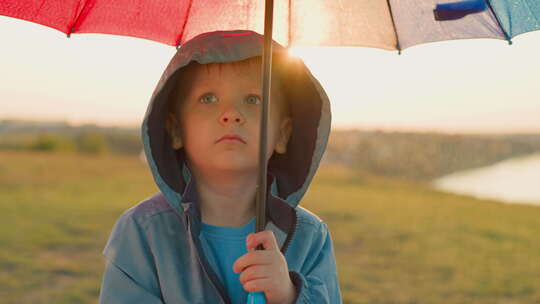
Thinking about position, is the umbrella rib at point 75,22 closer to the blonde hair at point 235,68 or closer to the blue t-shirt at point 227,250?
the blonde hair at point 235,68

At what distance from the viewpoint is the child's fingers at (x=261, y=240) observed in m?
1.57

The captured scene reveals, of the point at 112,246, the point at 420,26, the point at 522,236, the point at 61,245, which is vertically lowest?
the point at 522,236

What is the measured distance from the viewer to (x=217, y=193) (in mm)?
1837

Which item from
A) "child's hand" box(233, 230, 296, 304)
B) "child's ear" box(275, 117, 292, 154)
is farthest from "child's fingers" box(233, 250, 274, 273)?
"child's ear" box(275, 117, 292, 154)

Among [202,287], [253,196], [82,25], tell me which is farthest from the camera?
[82,25]

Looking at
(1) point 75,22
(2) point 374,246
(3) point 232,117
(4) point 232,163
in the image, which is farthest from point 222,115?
(2) point 374,246

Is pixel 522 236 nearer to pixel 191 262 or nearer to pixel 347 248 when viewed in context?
pixel 347 248

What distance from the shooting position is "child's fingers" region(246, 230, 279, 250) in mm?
1570

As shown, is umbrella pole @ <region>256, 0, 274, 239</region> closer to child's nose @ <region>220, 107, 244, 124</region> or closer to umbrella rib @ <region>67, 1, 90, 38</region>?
child's nose @ <region>220, 107, 244, 124</region>

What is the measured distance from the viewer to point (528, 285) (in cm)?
502

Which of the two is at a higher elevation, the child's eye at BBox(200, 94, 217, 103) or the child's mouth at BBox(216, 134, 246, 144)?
the child's eye at BBox(200, 94, 217, 103)

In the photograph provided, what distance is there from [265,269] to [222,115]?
448 mm

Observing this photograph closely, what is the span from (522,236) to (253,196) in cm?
551

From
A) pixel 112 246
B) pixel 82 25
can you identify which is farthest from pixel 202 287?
pixel 82 25
